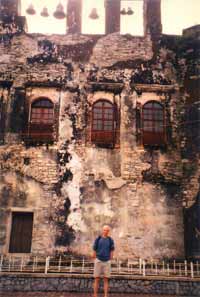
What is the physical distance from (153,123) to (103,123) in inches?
83.2

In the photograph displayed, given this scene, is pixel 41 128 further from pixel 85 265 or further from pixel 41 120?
pixel 85 265

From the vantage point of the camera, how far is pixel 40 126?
1596 centimetres

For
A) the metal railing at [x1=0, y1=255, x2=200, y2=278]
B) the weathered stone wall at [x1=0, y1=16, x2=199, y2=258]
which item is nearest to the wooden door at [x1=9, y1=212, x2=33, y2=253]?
the weathered stone wall at [x1=0, y1=16, x2=199, y2=258]

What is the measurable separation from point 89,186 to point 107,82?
4523mm

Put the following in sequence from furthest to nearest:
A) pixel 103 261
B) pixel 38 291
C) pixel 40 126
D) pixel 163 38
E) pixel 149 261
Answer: pixel 163 38 → pixel 40 126 → pixel 149 261 → pixel 38 291 → pixel 103 261

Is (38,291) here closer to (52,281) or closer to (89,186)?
(52,281)

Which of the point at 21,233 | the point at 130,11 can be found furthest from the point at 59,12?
the point at 21,233

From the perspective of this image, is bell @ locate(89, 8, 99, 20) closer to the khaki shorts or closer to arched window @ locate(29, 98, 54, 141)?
arched window @ locate(29, 98, 54, 141)

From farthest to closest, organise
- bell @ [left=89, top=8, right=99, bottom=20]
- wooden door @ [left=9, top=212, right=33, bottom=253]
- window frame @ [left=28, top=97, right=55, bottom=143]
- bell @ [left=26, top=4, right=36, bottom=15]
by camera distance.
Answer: bell @ [left=26, top=4, right=36, bottom=15], bell @ [left=89, top=8, right=99, bottom=20], window frame @ [left=28, top=97, right=55, bottom=143], wooden door @ [left=9, top=212, right=33, bottom=253]

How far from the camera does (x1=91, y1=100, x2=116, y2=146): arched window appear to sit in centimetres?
1582

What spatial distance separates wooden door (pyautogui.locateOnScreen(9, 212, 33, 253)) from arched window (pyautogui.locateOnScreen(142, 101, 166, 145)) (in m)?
5.62

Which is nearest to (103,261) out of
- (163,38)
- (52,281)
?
(52,281)

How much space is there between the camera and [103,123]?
53.1ft

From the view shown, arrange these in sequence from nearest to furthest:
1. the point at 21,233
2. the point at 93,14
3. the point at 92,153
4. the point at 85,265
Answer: the point at 85,265
the point at 21,233
the point at 92,153
the point at 93,14
